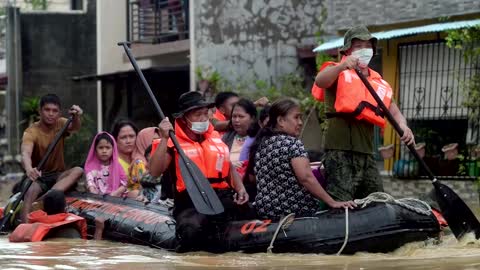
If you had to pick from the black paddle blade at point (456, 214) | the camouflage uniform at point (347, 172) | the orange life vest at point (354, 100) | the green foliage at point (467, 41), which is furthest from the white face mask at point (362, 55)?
the green foliage at point (467, 41)

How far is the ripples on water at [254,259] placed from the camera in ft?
26.7

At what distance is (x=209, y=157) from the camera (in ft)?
30.0

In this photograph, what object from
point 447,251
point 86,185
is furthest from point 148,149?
point 447,251

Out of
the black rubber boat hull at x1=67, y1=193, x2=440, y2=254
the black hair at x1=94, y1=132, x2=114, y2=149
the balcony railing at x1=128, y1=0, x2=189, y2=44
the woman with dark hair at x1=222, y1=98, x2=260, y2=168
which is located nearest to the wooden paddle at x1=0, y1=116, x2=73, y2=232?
the black hair at x1=94, y1=132, x2=114, y2=149

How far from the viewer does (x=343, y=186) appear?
888cm

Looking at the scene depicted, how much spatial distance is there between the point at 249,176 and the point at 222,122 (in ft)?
5.95

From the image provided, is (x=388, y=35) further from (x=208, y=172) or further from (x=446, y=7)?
(x=208, y=172)

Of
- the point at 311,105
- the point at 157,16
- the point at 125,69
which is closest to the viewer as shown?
the point at 311,105

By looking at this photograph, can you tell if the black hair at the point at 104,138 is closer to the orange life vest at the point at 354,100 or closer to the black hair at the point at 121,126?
the black hair at the point at 121,126

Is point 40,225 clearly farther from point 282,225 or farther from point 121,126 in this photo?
point 282,225

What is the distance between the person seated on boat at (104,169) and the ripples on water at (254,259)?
84.6 inches

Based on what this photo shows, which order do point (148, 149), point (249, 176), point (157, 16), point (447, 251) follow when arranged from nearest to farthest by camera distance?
1. point (447, 251)
2. point (249, 176)
3. point (148, 149)
4. point (157, 16)

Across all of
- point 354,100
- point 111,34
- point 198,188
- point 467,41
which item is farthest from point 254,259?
point 111,34

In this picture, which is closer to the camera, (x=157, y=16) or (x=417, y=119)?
(x=417, y=119)
